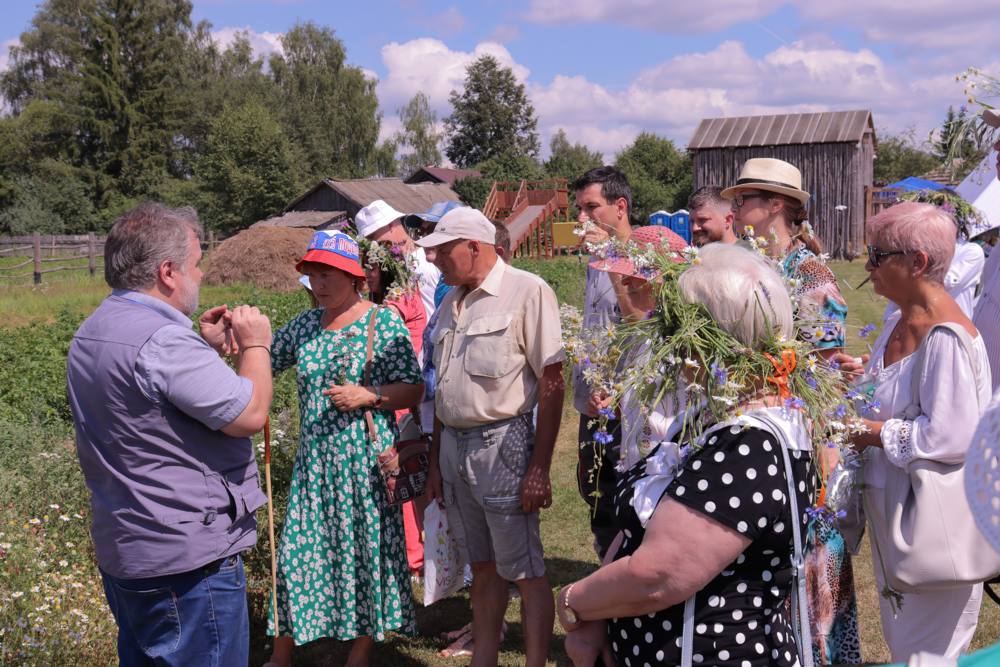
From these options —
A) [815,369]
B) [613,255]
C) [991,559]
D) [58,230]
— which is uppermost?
[58,230]

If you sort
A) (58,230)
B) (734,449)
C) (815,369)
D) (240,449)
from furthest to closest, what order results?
(58,230)
(240,449)
(815,369)
(734,449)

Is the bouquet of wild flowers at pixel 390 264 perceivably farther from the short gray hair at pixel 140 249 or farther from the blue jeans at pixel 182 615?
the blue jeans at pixel 182 615

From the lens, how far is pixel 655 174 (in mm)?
56094

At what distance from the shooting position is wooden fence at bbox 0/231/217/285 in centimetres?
2321

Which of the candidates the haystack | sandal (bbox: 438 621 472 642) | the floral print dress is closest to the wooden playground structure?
the haystack

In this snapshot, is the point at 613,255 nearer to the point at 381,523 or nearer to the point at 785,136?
the point at 381,523

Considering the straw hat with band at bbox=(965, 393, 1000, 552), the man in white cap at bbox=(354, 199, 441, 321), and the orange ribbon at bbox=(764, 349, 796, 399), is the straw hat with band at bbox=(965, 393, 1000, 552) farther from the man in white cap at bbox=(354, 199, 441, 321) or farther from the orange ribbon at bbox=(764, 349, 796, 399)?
the man in white cap at bbox=(354, 199, 441, 321)

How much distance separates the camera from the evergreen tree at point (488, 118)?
7644 centimetres

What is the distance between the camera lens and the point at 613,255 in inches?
112

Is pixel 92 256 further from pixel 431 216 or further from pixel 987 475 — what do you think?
pixel 987 475

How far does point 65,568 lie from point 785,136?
28.9 m

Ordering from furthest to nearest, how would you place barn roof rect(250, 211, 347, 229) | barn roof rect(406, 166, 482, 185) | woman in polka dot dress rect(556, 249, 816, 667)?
barn roof rect(406, 166, 482, 185) < barn roof rect(250, 211, 347, 229) < woman in polka dot dress rect(556, 249, 816, 667)

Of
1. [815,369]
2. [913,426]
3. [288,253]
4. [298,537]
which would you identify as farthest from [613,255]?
[288,253]

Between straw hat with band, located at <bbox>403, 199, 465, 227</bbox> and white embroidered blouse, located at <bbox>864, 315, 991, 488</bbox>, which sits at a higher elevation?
straw hat with band, located at <bbox>403, 199, 465, 227</bbox>
